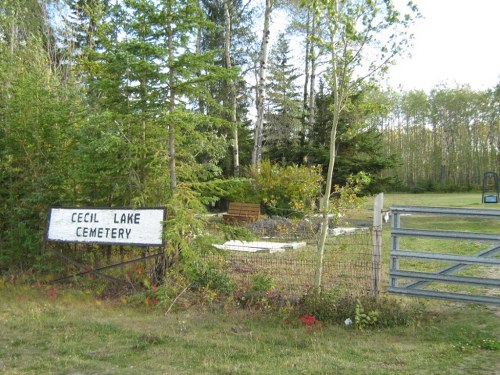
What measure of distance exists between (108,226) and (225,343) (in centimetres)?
318

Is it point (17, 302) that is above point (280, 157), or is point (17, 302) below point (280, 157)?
below

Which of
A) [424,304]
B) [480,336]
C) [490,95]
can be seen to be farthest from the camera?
[490,95]

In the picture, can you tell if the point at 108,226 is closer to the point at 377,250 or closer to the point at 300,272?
the point at 300,272

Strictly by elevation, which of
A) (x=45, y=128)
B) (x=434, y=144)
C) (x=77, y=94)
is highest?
(x=434, y=144)

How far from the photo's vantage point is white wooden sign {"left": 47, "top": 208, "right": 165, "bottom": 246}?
6945 mm

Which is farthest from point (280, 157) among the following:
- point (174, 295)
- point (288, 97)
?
point (174, 295)

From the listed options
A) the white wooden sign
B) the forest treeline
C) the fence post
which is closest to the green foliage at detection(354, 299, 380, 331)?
the fence post

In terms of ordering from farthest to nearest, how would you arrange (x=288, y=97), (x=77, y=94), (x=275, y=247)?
(x=288, y=97)
(x=275, y=247)
(x=77, y=94)

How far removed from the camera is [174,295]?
6719 mm

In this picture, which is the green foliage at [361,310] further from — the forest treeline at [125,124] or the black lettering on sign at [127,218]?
the black lettering on sign at [127,218]

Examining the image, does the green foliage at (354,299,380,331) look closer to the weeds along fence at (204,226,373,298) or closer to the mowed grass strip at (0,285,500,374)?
the mowed grass strip at (0,285,500,374)

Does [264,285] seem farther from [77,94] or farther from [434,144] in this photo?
[434,144]

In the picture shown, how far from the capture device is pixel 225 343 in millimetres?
5066

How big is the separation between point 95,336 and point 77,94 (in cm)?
562
